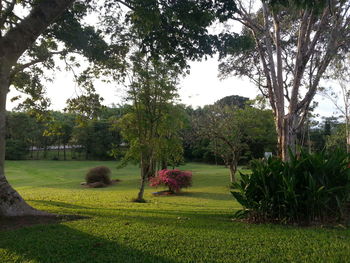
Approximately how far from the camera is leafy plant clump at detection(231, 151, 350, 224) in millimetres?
5629

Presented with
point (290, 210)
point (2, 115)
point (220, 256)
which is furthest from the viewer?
point (2, 115)

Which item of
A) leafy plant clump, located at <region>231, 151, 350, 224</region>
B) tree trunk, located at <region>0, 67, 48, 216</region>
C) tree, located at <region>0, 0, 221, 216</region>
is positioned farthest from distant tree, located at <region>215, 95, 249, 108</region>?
tree trunk, located at <region>0, 67, 48, 216</region>

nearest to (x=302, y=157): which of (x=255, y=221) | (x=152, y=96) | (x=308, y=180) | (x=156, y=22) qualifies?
(x=308, y=180)

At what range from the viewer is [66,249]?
177 inches

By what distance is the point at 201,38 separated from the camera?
335 inches

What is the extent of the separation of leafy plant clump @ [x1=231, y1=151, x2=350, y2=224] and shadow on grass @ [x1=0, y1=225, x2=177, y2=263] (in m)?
2.84

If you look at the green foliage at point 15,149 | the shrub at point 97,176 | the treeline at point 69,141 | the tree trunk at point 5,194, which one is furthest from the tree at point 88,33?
the green foliage at point 15,149

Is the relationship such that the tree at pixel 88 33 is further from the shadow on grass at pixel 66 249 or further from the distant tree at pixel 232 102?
the distant tree at pixel 232 102

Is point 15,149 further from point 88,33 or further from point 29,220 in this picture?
point 29,220

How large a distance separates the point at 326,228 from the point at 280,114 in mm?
9287

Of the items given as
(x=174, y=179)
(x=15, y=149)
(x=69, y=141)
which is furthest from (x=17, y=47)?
(x=15, y=149)

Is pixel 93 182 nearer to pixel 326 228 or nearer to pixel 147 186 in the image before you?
pixel 147 186

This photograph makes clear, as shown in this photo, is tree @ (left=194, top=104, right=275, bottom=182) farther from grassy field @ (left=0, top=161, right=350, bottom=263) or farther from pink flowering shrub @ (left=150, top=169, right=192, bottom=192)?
grassy field @ (left=0, top=161, right=350, bottom=263)

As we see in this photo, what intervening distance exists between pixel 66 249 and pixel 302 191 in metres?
4.37
